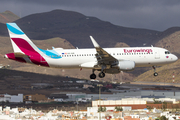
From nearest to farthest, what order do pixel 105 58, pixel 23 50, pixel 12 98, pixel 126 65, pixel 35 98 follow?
Answer: pixel 105 58
pixel 126 65
pixel 23 50
pixel 12 98
pixel 35 98

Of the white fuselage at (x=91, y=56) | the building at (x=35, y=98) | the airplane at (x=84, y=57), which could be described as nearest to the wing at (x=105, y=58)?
the airplane at (x=84, y=57)

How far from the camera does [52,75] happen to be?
523 ft

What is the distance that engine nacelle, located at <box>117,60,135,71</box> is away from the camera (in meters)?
62.2

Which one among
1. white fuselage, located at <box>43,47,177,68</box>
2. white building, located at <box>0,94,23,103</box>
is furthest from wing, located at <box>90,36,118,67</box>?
white building, located at <box>0,94,23,103</box>

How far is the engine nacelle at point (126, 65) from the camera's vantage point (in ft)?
204

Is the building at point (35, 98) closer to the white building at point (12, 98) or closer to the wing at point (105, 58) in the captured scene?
the white building at point (12, 98)

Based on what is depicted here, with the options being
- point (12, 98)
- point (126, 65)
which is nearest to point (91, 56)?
point (126, 65)

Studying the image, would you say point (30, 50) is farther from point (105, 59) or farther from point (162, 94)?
point (162, 94)

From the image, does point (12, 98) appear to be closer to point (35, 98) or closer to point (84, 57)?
point (35, 98)

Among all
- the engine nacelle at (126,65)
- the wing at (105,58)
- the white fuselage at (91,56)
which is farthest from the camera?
the white fuselage at (91,56)

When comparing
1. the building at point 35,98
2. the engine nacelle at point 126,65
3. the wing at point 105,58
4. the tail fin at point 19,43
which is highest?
the tail fin at point 19,43

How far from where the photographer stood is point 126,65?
62250 mm

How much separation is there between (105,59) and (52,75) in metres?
99.4

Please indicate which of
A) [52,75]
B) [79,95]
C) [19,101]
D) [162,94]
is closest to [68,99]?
[79,95]
